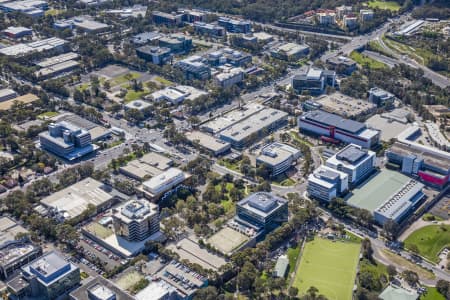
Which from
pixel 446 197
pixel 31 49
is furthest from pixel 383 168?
pixel 31 49

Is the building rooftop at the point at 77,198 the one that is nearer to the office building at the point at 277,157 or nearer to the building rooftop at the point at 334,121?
the office building at the point at 277,157

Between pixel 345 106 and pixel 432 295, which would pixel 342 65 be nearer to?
pixel 345 106

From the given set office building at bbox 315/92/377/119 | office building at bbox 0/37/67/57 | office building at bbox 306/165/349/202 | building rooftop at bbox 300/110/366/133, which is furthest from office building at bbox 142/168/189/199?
office building at bbox 0/37/67/57

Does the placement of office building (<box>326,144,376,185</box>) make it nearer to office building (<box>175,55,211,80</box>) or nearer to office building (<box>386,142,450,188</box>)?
office building (<box>386,142,450,188</box>)

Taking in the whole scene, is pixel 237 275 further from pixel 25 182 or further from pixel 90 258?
pixel 25 182

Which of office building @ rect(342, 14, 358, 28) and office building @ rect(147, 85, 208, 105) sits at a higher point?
office building @ rect(342, 14, 358, 28)
